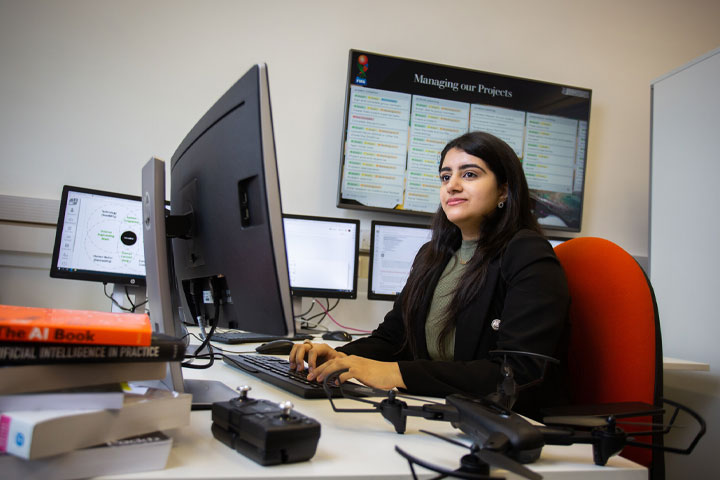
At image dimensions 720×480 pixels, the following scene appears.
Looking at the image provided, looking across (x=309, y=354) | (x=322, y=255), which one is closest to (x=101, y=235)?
(x=322, y=255)

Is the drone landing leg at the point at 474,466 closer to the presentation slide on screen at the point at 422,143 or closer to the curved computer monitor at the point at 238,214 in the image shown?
the curved computer monitor at the point at 238,214

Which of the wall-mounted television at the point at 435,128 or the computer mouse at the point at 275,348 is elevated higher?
the wall-mounted television at the point at 435,128

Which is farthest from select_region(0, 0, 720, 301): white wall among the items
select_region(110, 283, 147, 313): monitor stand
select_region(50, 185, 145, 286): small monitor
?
select_region(110, 283, 147, 313): monitor stand

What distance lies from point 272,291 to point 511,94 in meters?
2.10

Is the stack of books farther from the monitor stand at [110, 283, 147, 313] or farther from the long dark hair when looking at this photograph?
the monitor stand at [110, 283, 147, 313]

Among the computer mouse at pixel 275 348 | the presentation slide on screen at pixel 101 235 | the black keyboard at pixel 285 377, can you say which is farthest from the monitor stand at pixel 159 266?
the presentation slide on screen at pixel 101 235

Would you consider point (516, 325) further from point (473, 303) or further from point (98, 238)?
point (98, 238)

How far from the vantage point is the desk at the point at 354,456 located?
19.3 inches

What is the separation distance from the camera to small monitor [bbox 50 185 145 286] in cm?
162

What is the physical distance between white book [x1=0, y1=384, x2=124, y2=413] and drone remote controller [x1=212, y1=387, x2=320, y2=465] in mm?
117

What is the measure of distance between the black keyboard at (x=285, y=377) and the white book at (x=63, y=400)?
38cm

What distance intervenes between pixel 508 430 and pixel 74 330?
45 cm

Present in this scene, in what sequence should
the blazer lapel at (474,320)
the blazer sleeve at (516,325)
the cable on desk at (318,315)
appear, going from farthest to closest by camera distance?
1. the cable on desk at (318,315)
2. the blazer lapel at (474,320)
3. the blazer sleeve at (516,325)

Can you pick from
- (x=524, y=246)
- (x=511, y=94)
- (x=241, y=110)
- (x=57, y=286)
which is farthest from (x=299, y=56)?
(x=241, y=110)
